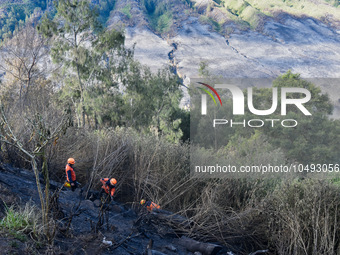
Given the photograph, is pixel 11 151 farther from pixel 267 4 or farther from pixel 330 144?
pixel 267 4

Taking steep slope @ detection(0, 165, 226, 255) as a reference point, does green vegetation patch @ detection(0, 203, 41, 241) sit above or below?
above

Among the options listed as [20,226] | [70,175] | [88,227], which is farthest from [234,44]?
[20,226]

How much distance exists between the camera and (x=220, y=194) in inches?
337

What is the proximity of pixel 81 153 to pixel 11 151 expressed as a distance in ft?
6.18

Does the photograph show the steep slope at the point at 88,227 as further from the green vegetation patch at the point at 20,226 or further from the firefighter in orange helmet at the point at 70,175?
the firefighter in orange helmet at the point at 70,175

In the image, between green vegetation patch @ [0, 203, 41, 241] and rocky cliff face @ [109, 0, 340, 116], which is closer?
green vegetation patch @ [0, 203, 41, 241]

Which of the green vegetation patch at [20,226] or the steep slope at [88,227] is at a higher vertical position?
the green vegetation patch at [20,226]

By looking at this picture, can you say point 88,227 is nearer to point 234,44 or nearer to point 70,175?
point 70,175

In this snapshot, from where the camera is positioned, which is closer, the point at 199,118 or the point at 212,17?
the point at 199,118

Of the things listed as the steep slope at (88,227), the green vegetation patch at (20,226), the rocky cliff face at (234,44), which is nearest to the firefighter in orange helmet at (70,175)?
the steep slope at (88,227)

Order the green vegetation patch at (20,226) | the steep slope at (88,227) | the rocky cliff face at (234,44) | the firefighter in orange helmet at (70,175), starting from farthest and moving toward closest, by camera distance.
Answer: the rocky cliff face at (234,44), the firefighter in orange helmet at (70,175), the steep slope at (88,227), the green vegetation patch at (20,226)

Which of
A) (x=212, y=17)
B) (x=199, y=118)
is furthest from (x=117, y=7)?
(x=199, y=118)

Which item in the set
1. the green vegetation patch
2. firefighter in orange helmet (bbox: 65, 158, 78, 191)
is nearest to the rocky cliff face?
firefighter in orange helmet (bbox: 65, 158, 78, 191)

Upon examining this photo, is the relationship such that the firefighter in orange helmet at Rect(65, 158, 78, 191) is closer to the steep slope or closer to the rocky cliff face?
the steep slope
